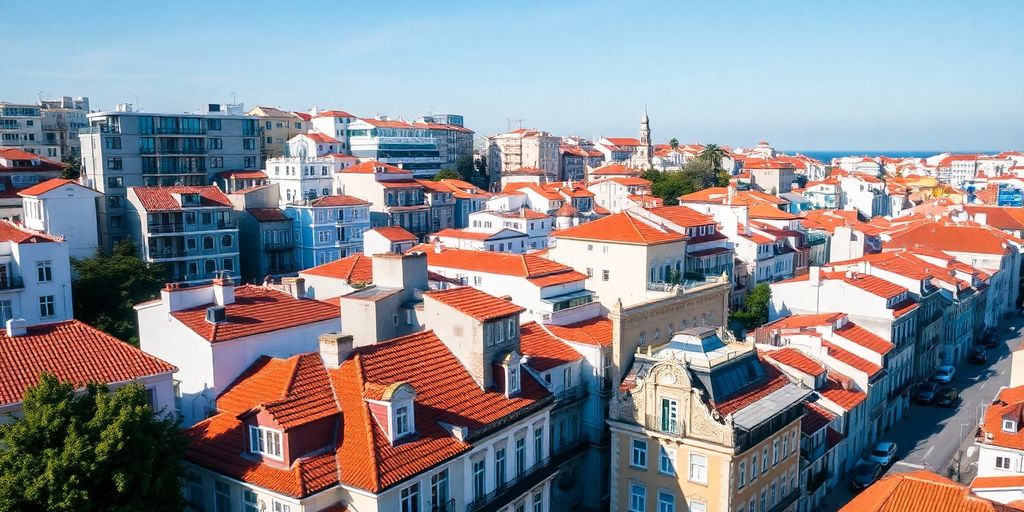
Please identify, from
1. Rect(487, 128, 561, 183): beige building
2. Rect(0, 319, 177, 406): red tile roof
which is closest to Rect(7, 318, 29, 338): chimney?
Rect(0, 319, 177, 406): red tile roof

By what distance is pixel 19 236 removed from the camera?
150 ft

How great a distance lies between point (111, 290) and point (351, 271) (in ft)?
62.3

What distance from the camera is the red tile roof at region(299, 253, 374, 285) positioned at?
47.2 metres

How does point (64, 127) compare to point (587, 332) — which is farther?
point (64, 127)

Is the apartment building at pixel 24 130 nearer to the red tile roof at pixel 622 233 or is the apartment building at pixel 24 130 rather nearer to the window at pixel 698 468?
the red tile roof at pixel 622 233

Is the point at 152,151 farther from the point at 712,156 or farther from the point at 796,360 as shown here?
the point at 712,156

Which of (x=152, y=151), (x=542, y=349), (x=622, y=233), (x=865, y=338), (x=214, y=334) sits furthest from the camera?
(x=152, y=151)

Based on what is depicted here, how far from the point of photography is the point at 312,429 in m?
26.1

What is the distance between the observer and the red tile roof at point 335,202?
262ft

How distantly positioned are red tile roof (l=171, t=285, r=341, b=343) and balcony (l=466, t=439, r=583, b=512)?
437 inches

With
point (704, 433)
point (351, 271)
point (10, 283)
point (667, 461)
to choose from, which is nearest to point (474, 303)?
point (704, 433)

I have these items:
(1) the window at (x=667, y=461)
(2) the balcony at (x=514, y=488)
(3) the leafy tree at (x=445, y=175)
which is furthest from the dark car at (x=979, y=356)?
(3) the leafy tree at (x=445, y=175)

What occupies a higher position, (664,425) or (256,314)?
(256,314)

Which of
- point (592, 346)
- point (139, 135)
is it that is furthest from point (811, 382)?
point (139, 135)
